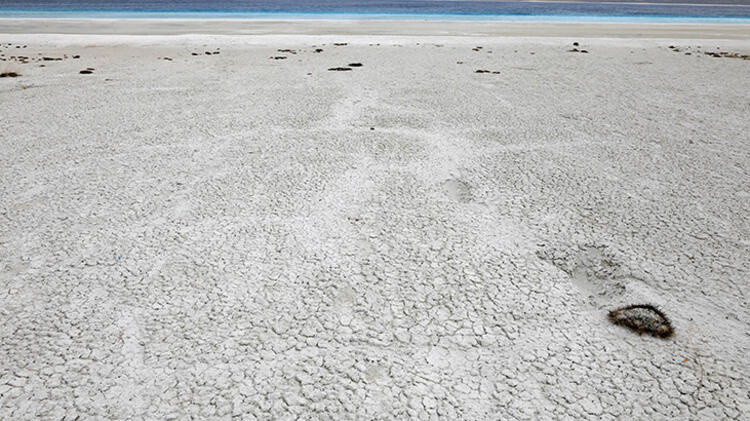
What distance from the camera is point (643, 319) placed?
76.7 inches

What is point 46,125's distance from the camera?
14.9 feet

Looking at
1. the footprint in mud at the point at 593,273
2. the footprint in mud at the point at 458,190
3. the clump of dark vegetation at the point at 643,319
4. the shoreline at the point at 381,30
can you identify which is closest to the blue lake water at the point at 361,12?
the shoreline at the point at 381,30

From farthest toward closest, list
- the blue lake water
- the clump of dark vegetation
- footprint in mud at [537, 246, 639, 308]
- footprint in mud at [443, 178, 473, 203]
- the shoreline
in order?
the blue lake water, the shoreline, footprint in mud at [443, 178, 473, 203], footprint in mud at [537, 246, 639, 308], the clump of dark vegetation

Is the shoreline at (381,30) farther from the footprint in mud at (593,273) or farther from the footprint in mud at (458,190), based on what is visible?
the footprint in mud at (593,273)

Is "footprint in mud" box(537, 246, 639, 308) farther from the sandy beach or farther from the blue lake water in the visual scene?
the blue lake water

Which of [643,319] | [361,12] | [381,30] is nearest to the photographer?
[643,319]

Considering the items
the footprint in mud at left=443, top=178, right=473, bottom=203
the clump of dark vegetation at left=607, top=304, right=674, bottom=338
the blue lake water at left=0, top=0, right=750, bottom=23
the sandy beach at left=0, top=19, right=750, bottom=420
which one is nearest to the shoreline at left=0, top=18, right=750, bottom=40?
the blue lake water at left=0, top=0, right=750, bottom=23

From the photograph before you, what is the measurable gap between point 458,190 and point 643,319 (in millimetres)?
1536

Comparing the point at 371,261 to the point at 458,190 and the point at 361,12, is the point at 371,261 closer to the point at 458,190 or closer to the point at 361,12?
the point at 458,190

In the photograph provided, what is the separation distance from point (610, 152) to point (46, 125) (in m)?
5.75

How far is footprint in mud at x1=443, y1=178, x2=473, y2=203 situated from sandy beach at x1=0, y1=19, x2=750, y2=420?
0.07 feet

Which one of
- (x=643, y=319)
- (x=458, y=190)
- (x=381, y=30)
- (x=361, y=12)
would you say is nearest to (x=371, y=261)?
(x=458, y=190)

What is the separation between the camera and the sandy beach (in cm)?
165

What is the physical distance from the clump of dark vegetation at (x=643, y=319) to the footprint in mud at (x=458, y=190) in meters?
1.28
